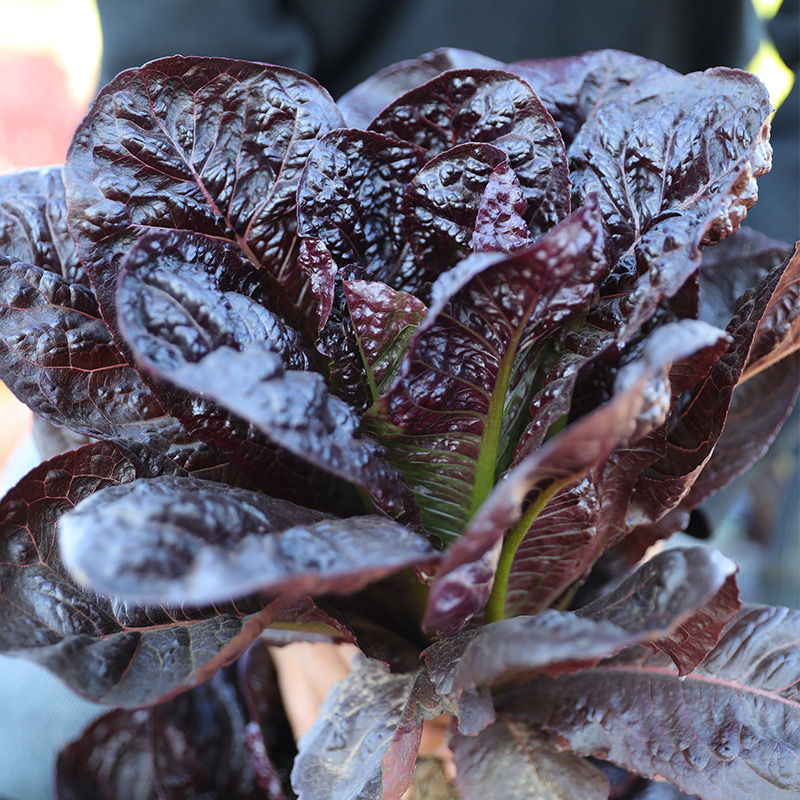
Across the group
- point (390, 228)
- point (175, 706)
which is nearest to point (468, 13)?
point (390, 228)

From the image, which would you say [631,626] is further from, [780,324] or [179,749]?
[179,749]

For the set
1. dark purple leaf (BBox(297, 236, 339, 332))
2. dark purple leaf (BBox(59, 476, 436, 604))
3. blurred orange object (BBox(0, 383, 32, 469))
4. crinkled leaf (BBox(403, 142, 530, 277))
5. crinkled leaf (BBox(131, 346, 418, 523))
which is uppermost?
crinkled leaf (BBox(403, 142, 530, 277))

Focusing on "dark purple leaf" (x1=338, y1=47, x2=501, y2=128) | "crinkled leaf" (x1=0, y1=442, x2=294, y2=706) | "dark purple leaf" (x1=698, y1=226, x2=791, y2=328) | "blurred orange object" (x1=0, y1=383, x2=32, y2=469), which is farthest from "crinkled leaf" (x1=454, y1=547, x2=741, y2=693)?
"blurred orange object" (x1=0, y1=383, x2=32, y2=469)

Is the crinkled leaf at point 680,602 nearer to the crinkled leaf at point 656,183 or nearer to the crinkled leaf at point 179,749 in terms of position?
the crinkled leaf at point 656,183

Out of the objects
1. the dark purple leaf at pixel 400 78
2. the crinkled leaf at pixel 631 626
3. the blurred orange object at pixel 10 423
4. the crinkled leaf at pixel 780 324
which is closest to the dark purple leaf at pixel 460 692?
the crinkled leaf at pixel 631 626

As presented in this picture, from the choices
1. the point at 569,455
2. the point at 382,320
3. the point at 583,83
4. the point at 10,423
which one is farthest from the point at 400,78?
the point at 10,423

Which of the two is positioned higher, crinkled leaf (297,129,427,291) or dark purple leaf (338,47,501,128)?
dark purple leaf (338,47,501,128)

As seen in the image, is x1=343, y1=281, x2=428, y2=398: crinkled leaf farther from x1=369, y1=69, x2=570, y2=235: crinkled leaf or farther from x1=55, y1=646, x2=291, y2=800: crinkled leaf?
x1=55, y1=646, x2=291, y2=800: crinkled leaf

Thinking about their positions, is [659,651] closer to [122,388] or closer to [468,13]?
[122,388]
